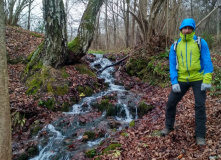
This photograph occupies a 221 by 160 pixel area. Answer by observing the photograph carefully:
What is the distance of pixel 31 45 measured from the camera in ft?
38.4

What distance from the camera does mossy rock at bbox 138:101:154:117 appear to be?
21.8 feet

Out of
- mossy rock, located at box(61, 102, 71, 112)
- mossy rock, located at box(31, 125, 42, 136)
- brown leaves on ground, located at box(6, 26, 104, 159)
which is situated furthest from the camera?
mossy rock, located at box(61, 102, 71, 112)

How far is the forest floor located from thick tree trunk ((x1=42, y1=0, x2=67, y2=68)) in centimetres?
98

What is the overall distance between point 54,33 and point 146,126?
19.6 ft

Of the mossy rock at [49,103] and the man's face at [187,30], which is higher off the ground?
the man's face at [187,30]

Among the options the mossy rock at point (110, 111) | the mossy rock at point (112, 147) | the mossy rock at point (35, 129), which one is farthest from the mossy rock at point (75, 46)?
the mossy rock at point (112, 147)

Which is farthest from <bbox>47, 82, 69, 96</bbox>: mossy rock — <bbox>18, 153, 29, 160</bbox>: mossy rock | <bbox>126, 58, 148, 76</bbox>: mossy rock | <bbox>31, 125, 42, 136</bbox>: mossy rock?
<bbox>126, 58, 148, 76</bbox>: mossy rock

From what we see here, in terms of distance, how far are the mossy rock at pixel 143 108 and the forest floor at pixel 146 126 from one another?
20 cm

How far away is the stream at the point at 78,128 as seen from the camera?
191 inches

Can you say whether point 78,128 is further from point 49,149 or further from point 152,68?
point 152,68

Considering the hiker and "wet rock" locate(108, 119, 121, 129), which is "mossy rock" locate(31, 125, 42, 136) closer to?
"wet rock" locate(108, 119, 121, 129)

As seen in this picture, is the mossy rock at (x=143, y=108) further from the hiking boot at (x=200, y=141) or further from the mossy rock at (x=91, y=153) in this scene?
the hiking boot at (x=200, y=141)

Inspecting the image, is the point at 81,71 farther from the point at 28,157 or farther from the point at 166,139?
the point at 166,139

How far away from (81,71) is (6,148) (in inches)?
274
